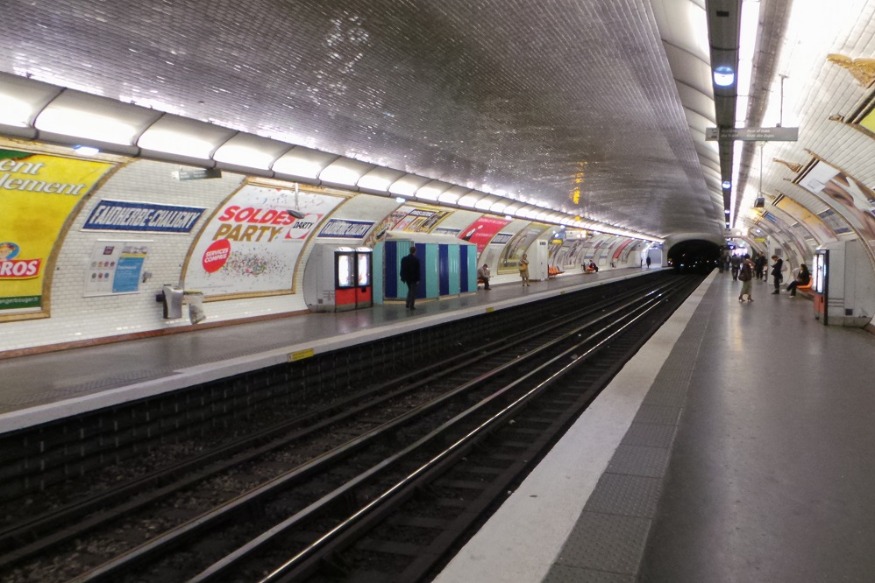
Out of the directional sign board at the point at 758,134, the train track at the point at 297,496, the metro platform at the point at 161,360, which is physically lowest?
the train track at the point at 297,496

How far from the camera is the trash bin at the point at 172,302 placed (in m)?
11.1

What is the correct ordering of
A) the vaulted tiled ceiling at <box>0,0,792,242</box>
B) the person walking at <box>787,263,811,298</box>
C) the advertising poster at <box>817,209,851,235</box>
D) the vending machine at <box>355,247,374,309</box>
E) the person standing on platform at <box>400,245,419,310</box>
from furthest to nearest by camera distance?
1. the person walking at <box>787,263,811,298</box>
2. the vending machine at <box>355,247,374,309</box>
3. the person standing on platform at <box>400,245,419,310</box>
4. the advertising poster at <box>817,209,851,235</box>
5. the vaulted tiled ceiling at <box>0,0,792,242</box>

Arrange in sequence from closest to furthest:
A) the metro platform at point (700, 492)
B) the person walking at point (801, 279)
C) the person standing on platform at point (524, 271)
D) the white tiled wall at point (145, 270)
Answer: the metro platform at point (700, 492)
the white tiled wall at point (145, 270)
the person walking at point (801, 279)
the person standing on platform at point (524, 271)

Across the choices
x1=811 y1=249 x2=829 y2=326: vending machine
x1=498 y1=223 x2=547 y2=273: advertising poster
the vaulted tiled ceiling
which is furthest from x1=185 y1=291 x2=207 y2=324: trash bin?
x1=498 y1=223 x2=547 y2=273: advertising poster

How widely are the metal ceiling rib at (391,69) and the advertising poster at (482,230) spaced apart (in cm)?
1024

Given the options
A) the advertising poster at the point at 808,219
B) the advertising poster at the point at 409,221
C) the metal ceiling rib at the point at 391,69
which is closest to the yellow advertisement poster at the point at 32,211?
the metal ceiling rib at the point at 391,69

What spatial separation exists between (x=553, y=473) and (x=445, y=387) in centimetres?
599

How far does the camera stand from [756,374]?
8.05 metres

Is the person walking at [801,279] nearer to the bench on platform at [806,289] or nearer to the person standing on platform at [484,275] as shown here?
the bench on platform at [806,289]

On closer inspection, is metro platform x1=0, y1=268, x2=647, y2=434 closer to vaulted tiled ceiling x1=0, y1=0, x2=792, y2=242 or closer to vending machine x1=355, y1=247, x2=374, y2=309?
vending machine x1=355, y1=247, x2=374, y2=309

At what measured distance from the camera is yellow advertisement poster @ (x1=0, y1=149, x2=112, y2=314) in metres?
8.02

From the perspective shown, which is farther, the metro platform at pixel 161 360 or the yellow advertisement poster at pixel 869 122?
the yellow advertisement poster at pixel 869 122

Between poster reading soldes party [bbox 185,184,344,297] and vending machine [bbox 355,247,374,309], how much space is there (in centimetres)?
210

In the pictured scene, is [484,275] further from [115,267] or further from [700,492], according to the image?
[700,492]
